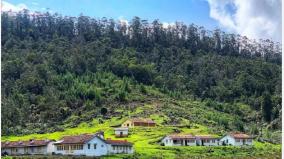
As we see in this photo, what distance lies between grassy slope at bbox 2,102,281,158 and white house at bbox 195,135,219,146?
2.31 ft

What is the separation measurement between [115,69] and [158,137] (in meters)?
9.88

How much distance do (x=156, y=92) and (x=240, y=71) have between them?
17.8 feet

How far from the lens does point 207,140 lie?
16.2 m

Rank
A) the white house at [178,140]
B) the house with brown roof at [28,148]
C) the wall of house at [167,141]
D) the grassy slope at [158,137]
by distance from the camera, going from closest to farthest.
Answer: the house with brown roof at [28,148] < the grassy slope at [158,137] < the wall of house at [167,141] < the white house at [178,140]

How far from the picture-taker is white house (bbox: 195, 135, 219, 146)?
16.1 m

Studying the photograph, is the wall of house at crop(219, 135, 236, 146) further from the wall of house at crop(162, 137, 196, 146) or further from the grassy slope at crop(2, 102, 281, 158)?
the wall of house at crop(162, 137, 196, 146)

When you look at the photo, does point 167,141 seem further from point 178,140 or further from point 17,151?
point 17,151

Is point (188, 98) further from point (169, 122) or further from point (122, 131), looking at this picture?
point (122, 131)

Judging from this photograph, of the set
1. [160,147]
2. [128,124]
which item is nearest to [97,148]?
[160,147]

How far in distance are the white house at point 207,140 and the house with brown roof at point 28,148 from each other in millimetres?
4824

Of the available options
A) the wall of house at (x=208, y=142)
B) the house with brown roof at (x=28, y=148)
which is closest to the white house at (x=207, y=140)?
the wall of house at (x=208, y=142)

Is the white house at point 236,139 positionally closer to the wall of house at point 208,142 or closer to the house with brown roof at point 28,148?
the wall of house at point 208,142

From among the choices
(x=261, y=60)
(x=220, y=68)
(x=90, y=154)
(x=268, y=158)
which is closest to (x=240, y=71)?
(x=220, y=68)

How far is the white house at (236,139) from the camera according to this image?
16531 millimetres
